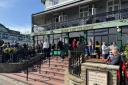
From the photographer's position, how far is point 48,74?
66.0 feet

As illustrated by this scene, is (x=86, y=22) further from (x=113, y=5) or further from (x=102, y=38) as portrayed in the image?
(x=113, y=5)

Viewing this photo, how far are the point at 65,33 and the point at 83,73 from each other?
1825 cm

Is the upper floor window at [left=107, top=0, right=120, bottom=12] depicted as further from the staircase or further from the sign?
the sign

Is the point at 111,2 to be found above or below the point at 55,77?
above

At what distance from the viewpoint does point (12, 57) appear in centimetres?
2564

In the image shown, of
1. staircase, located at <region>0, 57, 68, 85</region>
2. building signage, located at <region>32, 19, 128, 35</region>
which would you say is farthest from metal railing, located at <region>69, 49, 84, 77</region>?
building signage, located at <region>32, 19, 128, 35</region>

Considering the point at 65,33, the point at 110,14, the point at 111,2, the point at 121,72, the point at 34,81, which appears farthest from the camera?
the point at 65,33

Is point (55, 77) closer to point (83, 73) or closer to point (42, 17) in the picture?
point (83, 73)

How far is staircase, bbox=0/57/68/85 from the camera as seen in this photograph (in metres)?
18.0

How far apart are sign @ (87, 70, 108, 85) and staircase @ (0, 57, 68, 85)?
5.51 metres

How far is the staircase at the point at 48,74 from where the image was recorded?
18.0 metres

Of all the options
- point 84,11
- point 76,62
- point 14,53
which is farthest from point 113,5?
point 76,62

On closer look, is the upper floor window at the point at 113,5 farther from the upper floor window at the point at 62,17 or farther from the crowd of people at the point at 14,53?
the crowd of people at the point at 14,53

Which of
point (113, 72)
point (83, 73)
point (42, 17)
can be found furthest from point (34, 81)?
point (42, 17)
